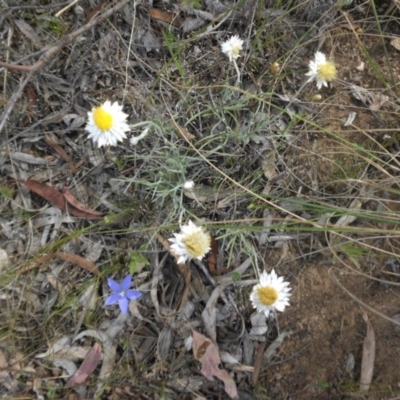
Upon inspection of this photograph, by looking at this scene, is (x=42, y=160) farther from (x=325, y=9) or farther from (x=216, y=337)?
(x=325, y=9)

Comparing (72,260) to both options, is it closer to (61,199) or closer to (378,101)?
(61,199)

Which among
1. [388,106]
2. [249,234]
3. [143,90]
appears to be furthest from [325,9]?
[249,234]

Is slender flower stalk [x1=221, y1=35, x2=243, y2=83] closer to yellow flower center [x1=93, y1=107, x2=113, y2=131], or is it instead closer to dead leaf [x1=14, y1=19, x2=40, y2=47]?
yellow flower center [x1=93, y1=107, x2=113, y2=131]

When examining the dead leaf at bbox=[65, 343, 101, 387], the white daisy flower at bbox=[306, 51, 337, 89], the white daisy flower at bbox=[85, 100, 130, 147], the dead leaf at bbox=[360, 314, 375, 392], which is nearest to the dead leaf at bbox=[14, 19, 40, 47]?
the white daisy flower at bbox=[85, 100, 130, 147]

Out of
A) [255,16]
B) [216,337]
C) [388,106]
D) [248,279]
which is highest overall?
[255,16]

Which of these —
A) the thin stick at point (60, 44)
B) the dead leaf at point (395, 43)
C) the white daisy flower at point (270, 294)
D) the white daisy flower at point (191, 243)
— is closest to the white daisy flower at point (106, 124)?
the thin stick at point (60, 44)

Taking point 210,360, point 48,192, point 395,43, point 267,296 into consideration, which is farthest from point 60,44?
point 395,43
